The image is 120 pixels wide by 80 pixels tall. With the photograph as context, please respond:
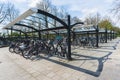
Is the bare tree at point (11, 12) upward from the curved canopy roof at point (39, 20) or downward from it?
upward

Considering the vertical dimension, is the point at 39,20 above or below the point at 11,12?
below

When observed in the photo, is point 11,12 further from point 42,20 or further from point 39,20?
point 42,20

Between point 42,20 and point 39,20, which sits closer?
point 42,20

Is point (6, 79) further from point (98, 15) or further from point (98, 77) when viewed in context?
point (98, 15)

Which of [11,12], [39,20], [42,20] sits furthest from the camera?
[11,12]

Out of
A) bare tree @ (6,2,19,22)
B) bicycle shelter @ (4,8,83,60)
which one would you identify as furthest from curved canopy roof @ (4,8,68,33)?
bare tree @ (6,2,19,22)

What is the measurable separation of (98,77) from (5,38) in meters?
14.7

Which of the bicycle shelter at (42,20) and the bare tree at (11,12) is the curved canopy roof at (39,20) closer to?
the bicycle shelter at (42,20)

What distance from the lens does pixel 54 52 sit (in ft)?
24.7

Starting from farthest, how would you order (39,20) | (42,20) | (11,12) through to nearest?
(11,12) < (39,20) < (42,20)

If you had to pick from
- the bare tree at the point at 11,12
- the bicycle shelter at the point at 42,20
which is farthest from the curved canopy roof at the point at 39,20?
the bare tree at the point at 11,12

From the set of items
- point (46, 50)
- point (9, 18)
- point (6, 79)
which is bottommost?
point (6, 79)

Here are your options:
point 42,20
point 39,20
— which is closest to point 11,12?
point 39,20

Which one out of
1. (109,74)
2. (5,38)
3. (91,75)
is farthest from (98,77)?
(5,38)
